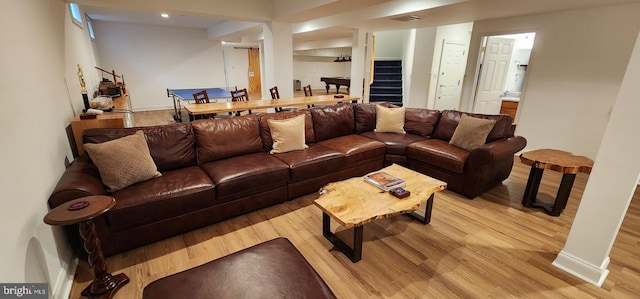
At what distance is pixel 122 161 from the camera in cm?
212

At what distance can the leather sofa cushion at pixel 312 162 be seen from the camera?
275cm

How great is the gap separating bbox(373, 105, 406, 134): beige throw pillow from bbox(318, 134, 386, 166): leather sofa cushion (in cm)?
48

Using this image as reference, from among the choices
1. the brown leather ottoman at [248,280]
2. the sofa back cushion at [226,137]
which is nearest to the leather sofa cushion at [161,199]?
the sofa back cushion at [226,137]

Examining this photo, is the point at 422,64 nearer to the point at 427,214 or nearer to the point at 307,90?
the point at 307,90

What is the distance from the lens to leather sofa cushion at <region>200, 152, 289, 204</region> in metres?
2.36

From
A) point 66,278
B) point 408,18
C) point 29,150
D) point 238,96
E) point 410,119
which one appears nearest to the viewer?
point 29,150

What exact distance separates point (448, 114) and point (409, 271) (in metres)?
2.41

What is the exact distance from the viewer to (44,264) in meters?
1.53

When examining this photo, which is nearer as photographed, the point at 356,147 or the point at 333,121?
the point at 356,147

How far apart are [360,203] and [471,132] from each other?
6.37 ft

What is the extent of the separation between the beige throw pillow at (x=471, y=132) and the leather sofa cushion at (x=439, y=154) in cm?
8

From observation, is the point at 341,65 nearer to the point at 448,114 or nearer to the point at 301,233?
the point at 448,114

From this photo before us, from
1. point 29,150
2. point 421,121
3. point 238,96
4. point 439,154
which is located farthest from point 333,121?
point 29,150

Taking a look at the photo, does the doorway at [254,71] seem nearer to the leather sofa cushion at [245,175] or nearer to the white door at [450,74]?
the white door at [450,74]
